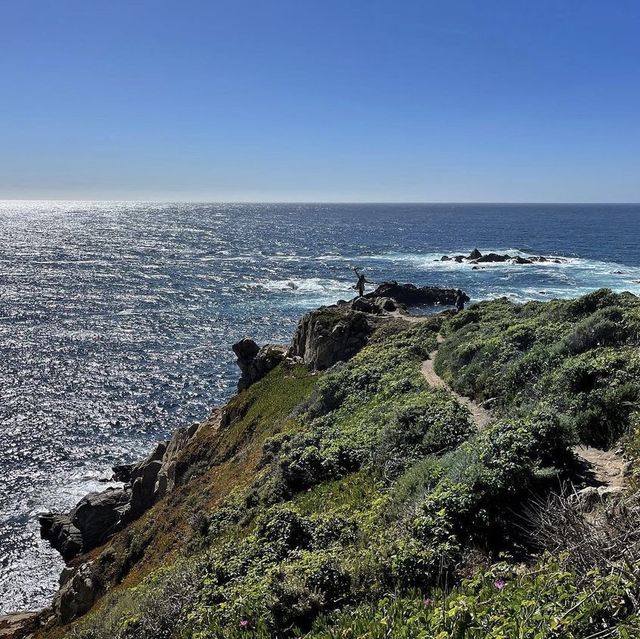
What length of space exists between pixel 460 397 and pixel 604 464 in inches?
395

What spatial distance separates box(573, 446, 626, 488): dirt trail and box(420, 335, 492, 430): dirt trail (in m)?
3.90

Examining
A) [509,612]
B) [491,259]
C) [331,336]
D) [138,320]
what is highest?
[491,259]

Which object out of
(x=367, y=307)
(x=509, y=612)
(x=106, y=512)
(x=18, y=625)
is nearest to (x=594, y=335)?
(x=509, y=612)

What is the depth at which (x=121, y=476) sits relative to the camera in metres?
37.8

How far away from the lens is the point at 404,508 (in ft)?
38.5

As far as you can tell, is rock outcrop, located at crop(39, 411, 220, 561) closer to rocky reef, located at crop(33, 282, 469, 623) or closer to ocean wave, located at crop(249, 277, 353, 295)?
rocky reef, located at crop(33, 282, 469, 623)

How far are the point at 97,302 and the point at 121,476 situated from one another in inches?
2007

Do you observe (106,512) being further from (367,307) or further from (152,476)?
(367,307)

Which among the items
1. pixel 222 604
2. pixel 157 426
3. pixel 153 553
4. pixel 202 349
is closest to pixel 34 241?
pixel 202 349

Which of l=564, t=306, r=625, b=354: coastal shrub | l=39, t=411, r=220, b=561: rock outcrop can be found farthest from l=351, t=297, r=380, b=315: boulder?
l=564, t=306, r=625, b=354: coastal shrub

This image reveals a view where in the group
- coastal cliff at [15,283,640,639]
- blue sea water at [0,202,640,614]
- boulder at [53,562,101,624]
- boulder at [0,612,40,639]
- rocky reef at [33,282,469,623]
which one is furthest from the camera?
blue sea water at [0,202,640,614]

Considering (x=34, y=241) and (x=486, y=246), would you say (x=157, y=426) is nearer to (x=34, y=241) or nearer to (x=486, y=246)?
(x=486, y=246)

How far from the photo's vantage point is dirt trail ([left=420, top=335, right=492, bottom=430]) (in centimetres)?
1855

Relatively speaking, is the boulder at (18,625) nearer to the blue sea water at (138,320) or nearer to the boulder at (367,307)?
the blue sea water at (138,320)
